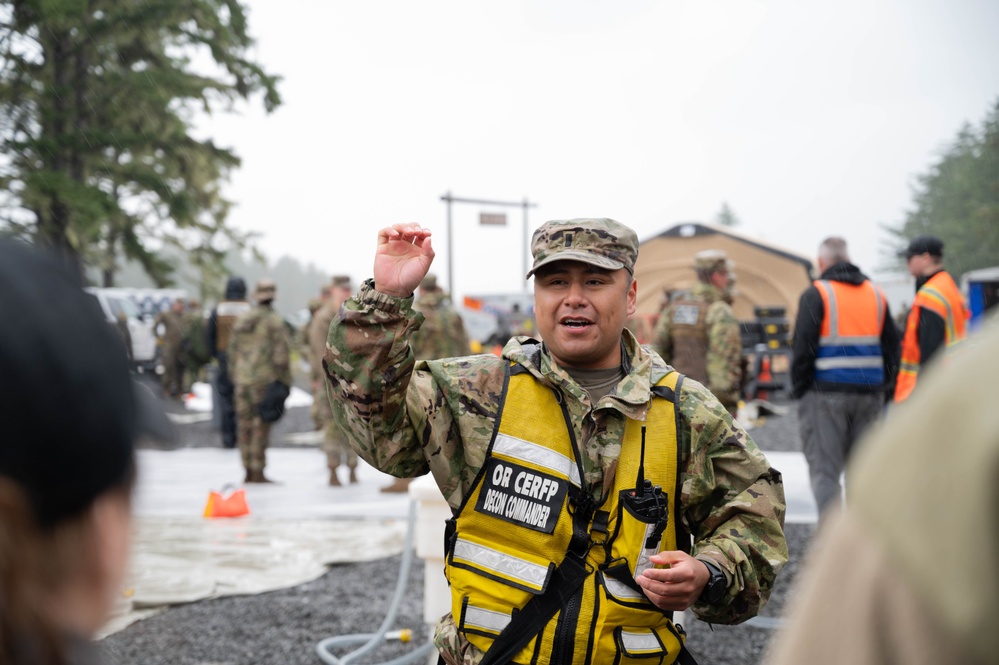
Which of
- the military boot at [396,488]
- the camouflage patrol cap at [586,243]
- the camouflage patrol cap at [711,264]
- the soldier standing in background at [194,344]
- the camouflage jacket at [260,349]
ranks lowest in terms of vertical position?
the military boot at [396,488]

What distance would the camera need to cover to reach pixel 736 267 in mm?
22781

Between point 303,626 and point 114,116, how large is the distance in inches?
414

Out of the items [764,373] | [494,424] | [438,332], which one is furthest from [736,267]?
[494,424]

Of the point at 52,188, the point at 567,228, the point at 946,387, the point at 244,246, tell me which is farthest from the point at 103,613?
the point at 244,246

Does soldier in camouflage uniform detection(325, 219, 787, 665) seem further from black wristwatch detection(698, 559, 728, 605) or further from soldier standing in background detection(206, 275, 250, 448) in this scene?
soldier standing in background detection(206, 275, 250, 448)

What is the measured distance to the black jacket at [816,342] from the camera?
573cm

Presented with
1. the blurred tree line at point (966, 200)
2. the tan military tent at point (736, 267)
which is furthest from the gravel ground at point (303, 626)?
the blurred tree line at point (966, 200)

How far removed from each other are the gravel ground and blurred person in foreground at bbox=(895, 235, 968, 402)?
1624 millimetres

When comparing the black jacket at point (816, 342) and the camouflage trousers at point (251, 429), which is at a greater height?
the black jacket at point (816, 342)

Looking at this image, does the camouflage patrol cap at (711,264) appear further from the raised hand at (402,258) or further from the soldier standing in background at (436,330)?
the raised hand at (402,258)

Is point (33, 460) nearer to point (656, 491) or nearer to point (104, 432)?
point (104, 432)

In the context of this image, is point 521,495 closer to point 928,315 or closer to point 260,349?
point 928,315

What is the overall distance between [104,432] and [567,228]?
185 cm

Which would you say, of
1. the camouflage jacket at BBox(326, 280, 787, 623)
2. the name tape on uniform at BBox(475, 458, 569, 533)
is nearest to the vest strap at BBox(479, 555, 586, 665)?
the name tape on uniform at BBox(475, 458, 569, 533)
